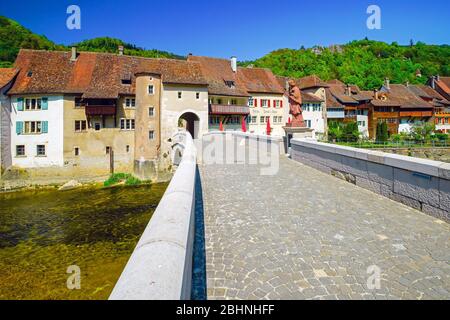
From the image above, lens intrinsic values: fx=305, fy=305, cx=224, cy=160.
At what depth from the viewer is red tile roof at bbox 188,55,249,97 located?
4272 cm

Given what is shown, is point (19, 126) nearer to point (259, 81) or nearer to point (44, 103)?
point (44, 103)

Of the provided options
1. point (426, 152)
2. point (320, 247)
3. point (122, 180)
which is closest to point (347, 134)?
point (426, 152)

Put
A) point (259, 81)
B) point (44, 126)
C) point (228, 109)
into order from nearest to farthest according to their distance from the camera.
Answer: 1. point (44, 126)
2. point (228, 109)
3. point (259, 81)

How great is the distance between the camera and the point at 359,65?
90.2 meters

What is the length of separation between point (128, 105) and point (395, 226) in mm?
38310

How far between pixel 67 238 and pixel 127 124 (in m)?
22.0

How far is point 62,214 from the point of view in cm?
2697

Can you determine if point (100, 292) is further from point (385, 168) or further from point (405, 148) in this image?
point (405, 148)

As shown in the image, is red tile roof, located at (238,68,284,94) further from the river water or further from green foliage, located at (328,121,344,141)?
the river water

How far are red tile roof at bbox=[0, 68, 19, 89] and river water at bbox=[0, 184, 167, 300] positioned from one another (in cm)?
1282

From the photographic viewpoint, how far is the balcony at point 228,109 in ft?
135

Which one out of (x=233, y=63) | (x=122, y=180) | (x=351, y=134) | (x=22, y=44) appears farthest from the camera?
(x=22, y=44)

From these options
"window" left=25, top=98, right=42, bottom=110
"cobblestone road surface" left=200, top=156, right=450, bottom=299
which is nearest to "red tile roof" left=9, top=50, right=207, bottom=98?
"window" left=25, top=98, right=42, bottom=110
